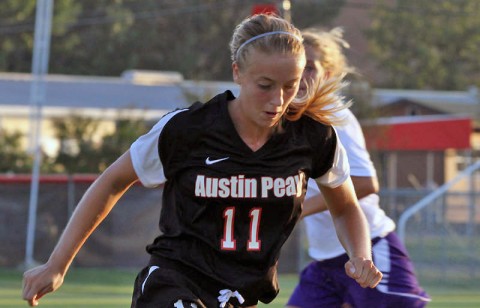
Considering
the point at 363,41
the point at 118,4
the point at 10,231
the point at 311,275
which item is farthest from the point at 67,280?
the point at 363,41

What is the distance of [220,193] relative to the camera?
4.37 m

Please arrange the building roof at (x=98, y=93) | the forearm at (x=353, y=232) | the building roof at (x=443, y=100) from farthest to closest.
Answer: the building roof at (x=443, y=100) < the building roof at (x=98, y=93) < the forearm at (x=353, y=232)

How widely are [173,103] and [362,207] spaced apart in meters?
30.1

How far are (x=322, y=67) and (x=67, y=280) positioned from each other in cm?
1002

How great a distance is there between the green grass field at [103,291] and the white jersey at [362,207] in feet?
19.4

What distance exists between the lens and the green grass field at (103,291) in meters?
12.2

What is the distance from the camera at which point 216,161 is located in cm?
443

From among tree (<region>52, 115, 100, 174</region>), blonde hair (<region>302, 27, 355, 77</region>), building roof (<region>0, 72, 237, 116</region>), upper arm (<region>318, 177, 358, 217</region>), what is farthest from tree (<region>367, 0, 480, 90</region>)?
upper arm (<region>318, 177, 358, 217</region>)

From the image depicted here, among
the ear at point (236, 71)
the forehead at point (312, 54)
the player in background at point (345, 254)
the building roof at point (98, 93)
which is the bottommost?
the player in background at point (345, 254)

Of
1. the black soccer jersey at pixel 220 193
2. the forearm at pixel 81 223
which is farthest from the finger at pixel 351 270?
the forearm at pixel 81 223

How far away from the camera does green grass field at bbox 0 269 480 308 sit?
1223 centimetres

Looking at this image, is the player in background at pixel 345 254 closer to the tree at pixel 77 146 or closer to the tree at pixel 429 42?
the tree at pixel 77 146

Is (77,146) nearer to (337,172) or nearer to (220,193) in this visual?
(337,172)

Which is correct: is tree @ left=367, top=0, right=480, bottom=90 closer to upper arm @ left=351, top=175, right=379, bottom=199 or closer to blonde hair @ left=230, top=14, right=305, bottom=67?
upper arm @ left=351, top=175, right=379, bottom=199
